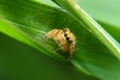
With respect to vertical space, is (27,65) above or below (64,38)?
below

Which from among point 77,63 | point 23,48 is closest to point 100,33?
point 77,63

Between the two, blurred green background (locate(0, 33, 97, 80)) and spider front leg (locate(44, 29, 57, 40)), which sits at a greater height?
spider front leg (locate(44, 29, 57, 40))

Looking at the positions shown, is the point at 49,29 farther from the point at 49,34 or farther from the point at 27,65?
the point at 27,65

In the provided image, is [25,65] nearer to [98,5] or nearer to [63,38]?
[63,38]

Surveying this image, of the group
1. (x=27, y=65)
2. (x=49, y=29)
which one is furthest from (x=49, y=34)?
(x=27, y=65)

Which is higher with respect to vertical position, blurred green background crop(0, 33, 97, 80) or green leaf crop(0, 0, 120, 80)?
green leaf crop(0, 0, 120, 80)
